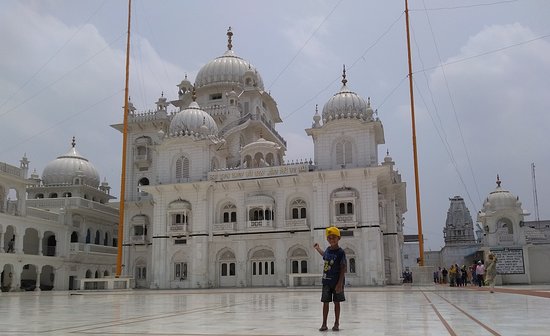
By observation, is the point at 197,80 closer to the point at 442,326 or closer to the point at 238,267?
the point at 238,267

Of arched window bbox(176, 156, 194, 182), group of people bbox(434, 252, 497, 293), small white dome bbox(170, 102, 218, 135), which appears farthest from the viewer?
small white dome bbox(170, 102, 218, 135)

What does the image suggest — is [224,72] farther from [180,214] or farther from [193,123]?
[180,214]

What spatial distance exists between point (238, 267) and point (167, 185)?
7785 mm

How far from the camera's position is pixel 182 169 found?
39.3m

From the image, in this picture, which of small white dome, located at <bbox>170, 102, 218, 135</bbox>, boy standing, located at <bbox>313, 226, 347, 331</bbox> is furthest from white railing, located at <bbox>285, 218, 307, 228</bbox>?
boy standing, located at <bbox>313, 226, 347, 331</bbox>

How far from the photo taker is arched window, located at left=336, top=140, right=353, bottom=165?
3569 cm

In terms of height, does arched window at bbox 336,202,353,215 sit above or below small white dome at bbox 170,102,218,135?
below

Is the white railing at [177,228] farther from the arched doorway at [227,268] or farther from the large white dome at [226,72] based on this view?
the large white dome at [226,72]

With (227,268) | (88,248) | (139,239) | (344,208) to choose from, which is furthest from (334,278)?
(88,248)

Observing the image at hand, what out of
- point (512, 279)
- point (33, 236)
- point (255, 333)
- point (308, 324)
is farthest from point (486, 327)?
point (33, 236)

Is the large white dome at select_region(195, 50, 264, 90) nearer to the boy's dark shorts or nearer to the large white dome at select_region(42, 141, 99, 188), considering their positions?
the large white dome at select_region(42, 141, 99, 188)

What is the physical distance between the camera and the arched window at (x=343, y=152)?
3569cm

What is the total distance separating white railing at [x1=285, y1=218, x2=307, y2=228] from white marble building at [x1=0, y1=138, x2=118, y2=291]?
1772 centimetres

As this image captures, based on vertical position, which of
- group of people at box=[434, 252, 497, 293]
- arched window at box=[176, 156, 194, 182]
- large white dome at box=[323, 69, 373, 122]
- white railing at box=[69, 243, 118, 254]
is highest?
large white dome at box=[323, 69, 373, 122]
